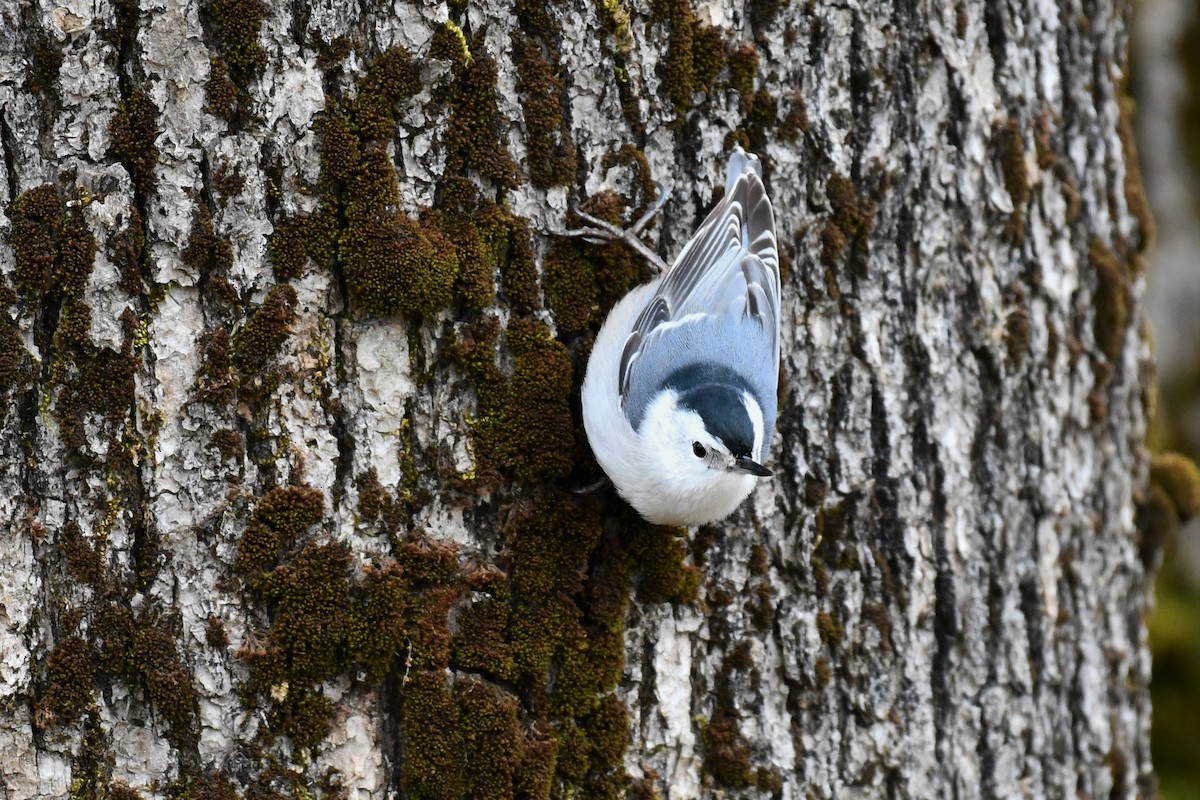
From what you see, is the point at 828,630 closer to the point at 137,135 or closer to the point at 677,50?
the point at 677,50

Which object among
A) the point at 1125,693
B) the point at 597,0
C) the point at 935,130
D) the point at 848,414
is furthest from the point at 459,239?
the point at 1125,693

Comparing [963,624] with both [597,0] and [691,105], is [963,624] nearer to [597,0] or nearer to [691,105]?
[691,105]

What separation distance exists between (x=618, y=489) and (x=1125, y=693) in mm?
1725

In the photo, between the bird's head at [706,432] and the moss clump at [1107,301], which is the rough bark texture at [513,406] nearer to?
the moss clump at [1107,301]

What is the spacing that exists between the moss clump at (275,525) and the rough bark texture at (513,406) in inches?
0.4

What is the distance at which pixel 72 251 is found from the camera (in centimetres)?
200

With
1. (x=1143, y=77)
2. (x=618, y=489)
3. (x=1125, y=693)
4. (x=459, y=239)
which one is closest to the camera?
(x=459, y=239)

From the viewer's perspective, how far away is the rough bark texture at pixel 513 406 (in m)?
2.03

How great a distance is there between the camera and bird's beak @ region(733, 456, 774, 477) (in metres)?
2.29

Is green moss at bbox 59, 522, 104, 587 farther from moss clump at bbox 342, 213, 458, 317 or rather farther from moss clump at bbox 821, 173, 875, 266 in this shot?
moss clump at bbox 821, 173, 875, 266

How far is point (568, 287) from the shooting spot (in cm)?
237

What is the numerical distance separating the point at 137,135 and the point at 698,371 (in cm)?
125

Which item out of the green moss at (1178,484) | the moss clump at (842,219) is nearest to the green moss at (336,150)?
the moss clump at (842,219)

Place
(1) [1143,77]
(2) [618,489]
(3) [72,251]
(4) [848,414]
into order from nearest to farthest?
(3) [72,251], (2) [618,489], (4) [848,414], (1) [1143,77]
